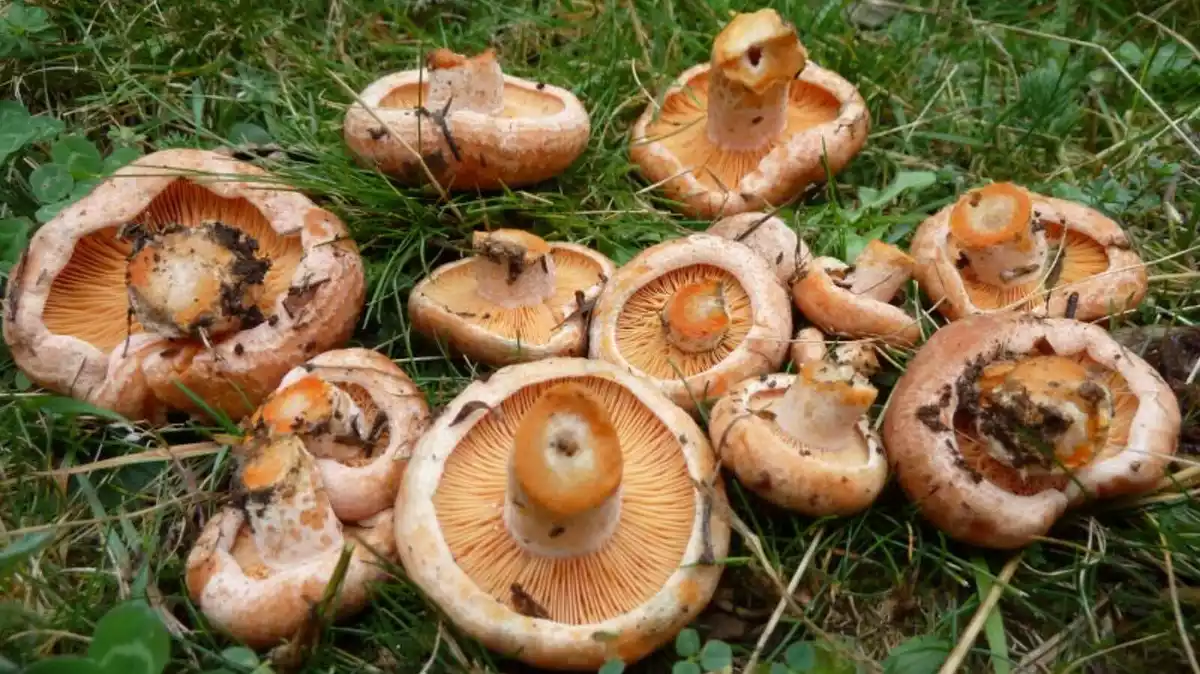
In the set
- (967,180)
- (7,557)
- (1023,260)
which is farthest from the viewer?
(967,180)

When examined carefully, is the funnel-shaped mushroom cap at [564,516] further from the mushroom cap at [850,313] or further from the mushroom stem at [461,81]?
the mushroom stem at [461,81]

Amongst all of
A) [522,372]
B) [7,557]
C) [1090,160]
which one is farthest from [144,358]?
[1090,160]

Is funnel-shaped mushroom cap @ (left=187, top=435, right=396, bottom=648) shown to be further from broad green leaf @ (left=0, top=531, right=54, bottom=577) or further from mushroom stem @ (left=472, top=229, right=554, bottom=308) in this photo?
mushroom stem @ (left=472, top=229, right=554, bottom=308)

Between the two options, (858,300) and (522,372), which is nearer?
(522,372)

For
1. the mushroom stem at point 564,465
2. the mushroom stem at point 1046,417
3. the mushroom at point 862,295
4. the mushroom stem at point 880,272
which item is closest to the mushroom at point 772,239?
the mushroom at point 862,295

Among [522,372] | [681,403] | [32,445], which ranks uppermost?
[522,372]

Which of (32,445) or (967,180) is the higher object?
(967,180)

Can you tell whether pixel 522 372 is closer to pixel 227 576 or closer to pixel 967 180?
pixel 227 576

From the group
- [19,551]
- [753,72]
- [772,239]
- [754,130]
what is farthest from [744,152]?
[19,551]
